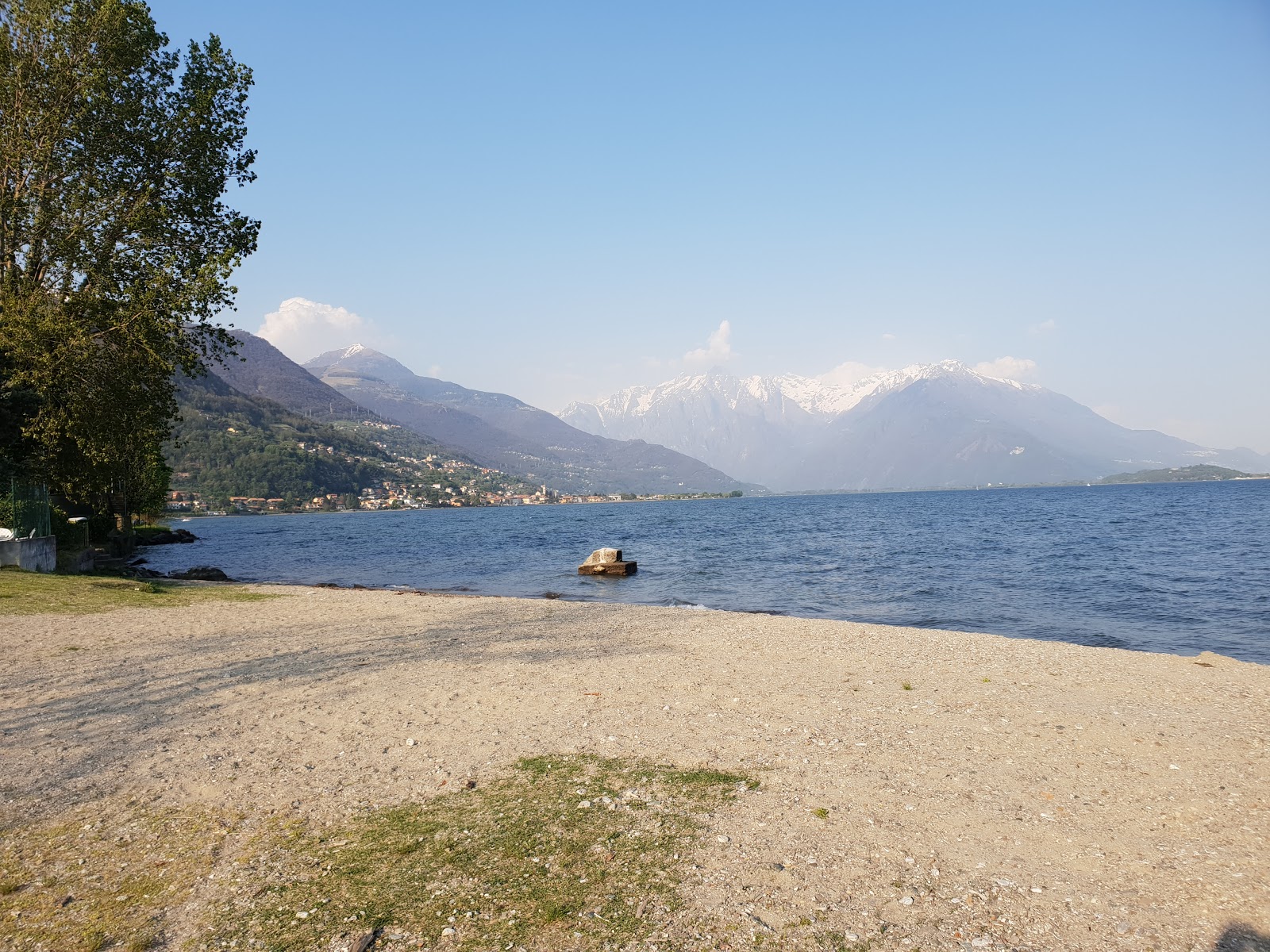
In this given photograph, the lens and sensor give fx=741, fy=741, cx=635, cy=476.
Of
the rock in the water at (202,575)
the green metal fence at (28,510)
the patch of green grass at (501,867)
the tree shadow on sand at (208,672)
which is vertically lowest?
the rock in the water at (202,575)

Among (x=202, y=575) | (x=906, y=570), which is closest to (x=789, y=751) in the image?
(x=202, y=575)

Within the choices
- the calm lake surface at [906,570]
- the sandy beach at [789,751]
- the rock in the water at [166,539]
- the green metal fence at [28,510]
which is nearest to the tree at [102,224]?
the green metal fence at [28,510]

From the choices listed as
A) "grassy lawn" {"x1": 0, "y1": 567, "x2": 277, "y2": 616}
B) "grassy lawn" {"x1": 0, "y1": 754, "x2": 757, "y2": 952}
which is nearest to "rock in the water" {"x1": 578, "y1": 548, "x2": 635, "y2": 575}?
"grassy lawn" {"x1": 0, "y1": 567, "x2": 277, "y2": 616}

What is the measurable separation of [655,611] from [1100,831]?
706 inches

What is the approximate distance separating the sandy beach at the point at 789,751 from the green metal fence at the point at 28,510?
9575 millimetres

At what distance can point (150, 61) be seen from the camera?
83.1 ft

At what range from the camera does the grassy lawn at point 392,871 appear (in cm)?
525

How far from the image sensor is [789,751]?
30.8 ft

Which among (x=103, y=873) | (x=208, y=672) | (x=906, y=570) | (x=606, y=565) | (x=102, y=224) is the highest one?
(x=102, y=224)

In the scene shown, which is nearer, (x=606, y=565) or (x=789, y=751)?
(x=789, y=751)

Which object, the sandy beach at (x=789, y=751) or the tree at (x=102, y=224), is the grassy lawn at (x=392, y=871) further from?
the tree at (x=102, y=224)

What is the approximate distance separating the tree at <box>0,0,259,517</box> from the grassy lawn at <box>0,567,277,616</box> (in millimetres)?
A: 4068

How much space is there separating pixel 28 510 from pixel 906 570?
39714mm

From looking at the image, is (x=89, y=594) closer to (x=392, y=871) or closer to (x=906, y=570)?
(x=392, y=871)
